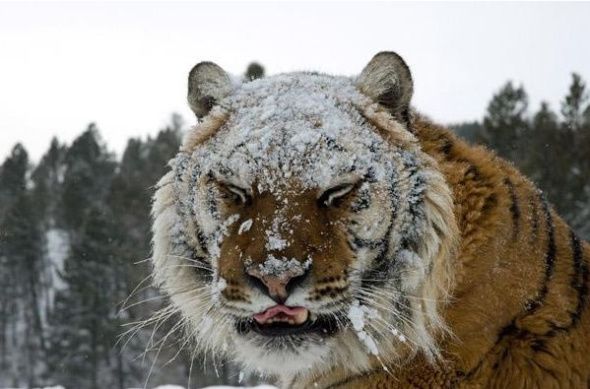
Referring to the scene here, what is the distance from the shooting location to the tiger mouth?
302 cm

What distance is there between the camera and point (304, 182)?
3.17 metres

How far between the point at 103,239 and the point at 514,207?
137 ft

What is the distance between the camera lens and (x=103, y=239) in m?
42.9

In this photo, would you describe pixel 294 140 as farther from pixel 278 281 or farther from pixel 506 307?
pixel 506 307

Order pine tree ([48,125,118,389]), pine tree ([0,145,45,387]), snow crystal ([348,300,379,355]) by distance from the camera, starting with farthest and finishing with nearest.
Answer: pine tree ([0,145,45,387]), pine tree ([48,125,118,389]), snow crystal ([348,300,379,355])

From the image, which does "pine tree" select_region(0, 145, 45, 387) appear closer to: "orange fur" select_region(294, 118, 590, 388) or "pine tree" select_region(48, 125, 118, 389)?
"pine tree" select_region(48, 125, 118, 389)

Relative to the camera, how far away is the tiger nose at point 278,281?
2.88 metres

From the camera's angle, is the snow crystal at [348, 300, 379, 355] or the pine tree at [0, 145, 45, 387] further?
the pine tree at [0, 145, 45, 387]

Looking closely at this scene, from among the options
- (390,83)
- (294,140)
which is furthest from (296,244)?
(390,83)

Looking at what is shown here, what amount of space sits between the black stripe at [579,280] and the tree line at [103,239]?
6.78 metres

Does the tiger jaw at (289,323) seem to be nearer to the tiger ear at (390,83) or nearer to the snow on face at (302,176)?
the snow on face at (302,176)

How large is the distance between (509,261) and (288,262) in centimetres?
100

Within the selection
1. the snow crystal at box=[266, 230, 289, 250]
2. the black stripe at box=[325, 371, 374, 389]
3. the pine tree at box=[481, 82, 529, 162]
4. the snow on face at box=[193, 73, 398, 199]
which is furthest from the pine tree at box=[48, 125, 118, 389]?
the snow crystal at box=[266, 230, 289, 250]

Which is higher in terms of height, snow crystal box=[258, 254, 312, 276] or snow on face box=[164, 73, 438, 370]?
snow on face box=[164, 73, 438, 370]
